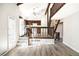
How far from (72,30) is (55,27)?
2.09 meters

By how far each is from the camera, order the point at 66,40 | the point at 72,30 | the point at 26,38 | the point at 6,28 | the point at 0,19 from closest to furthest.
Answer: the point at 0,19, the point at 6,28, the point at 72,30, the point at 66,40, the point at 26,38

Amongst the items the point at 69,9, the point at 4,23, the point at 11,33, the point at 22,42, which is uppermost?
the point at 69,9

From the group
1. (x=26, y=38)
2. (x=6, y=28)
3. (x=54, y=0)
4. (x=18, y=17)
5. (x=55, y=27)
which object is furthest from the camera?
(x=55, y=27)

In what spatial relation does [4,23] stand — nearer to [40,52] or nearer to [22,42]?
[40,52]

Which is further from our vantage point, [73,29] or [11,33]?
[73,29]

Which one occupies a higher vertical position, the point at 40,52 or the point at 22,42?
the point at 22,42

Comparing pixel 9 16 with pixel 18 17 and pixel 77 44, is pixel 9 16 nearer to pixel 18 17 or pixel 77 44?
pixel 18 17

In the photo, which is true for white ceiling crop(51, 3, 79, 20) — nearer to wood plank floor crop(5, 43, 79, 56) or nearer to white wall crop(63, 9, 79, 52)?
white wall crop(63, 9, 79, 52)

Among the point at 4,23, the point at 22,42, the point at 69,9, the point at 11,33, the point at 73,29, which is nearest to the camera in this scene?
the point at 4,23

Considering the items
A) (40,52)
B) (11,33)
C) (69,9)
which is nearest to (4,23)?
(11,33)

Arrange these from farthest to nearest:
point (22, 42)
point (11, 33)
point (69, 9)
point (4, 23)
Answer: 1. point (22, 42)
2. point (69, 9)
3. point (11, 33)
4. point (4, 23)

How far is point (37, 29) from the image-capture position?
171 inches

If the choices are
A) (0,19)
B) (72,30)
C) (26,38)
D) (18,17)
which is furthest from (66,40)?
(0,19)

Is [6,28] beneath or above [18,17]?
beneath
